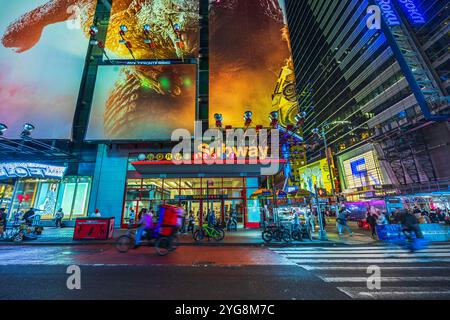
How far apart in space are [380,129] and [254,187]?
2892 cm

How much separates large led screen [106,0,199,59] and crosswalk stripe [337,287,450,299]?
2817 centimetres

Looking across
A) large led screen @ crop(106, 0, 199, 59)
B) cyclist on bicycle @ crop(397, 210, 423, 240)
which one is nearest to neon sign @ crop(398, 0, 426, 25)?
large led screen @ crop(106, 0, 199, 59)

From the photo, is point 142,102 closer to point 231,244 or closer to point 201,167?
point 201,167

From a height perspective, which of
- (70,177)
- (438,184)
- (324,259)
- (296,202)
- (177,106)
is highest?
(177,106)

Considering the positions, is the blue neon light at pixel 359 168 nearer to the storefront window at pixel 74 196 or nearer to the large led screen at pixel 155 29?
the large led screen at pixel 155 29

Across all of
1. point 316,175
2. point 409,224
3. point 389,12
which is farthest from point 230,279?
point 316,175

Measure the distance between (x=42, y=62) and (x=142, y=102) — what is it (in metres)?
13.7

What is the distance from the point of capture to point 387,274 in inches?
220

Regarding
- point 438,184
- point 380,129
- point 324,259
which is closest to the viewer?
point 324,259

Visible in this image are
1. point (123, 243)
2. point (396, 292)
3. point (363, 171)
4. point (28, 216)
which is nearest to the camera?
point (396, 292)

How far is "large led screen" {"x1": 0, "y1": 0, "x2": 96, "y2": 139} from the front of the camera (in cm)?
2069
